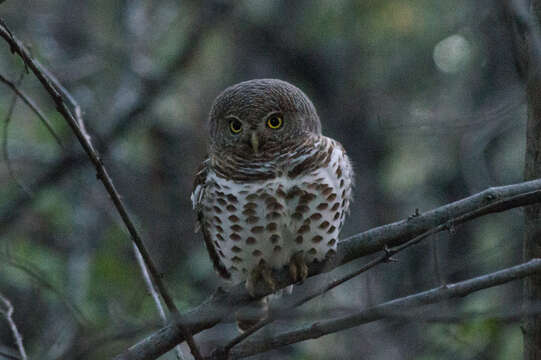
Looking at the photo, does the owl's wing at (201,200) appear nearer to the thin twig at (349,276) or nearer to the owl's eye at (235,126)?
the owl's eye at (235,126)

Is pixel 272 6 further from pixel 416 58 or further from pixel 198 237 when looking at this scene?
pixel 198 237

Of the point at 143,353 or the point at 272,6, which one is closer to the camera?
the point at 143,353

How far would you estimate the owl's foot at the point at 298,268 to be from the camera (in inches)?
148

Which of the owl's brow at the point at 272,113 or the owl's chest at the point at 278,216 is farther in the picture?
the owl's brow at the point at 272,113

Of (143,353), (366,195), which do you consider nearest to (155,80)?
(366,195)

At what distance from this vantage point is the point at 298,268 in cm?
378

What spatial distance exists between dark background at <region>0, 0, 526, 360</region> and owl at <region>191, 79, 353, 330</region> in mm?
1884

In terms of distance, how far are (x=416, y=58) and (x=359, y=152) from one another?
125cm

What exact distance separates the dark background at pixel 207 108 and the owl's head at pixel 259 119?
1.88m

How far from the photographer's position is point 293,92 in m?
4.22

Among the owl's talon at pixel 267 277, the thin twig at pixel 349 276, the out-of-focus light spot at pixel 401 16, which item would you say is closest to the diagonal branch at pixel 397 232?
the thin twig at pixel 349 276

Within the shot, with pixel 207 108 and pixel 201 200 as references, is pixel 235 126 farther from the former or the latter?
pixel 207 108

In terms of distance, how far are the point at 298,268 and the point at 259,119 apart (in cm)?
85

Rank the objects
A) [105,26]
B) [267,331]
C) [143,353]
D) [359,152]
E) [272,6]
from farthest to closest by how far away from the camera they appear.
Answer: [105,26]
[272,6]
[359,152]
[143,353]
[267,331]
